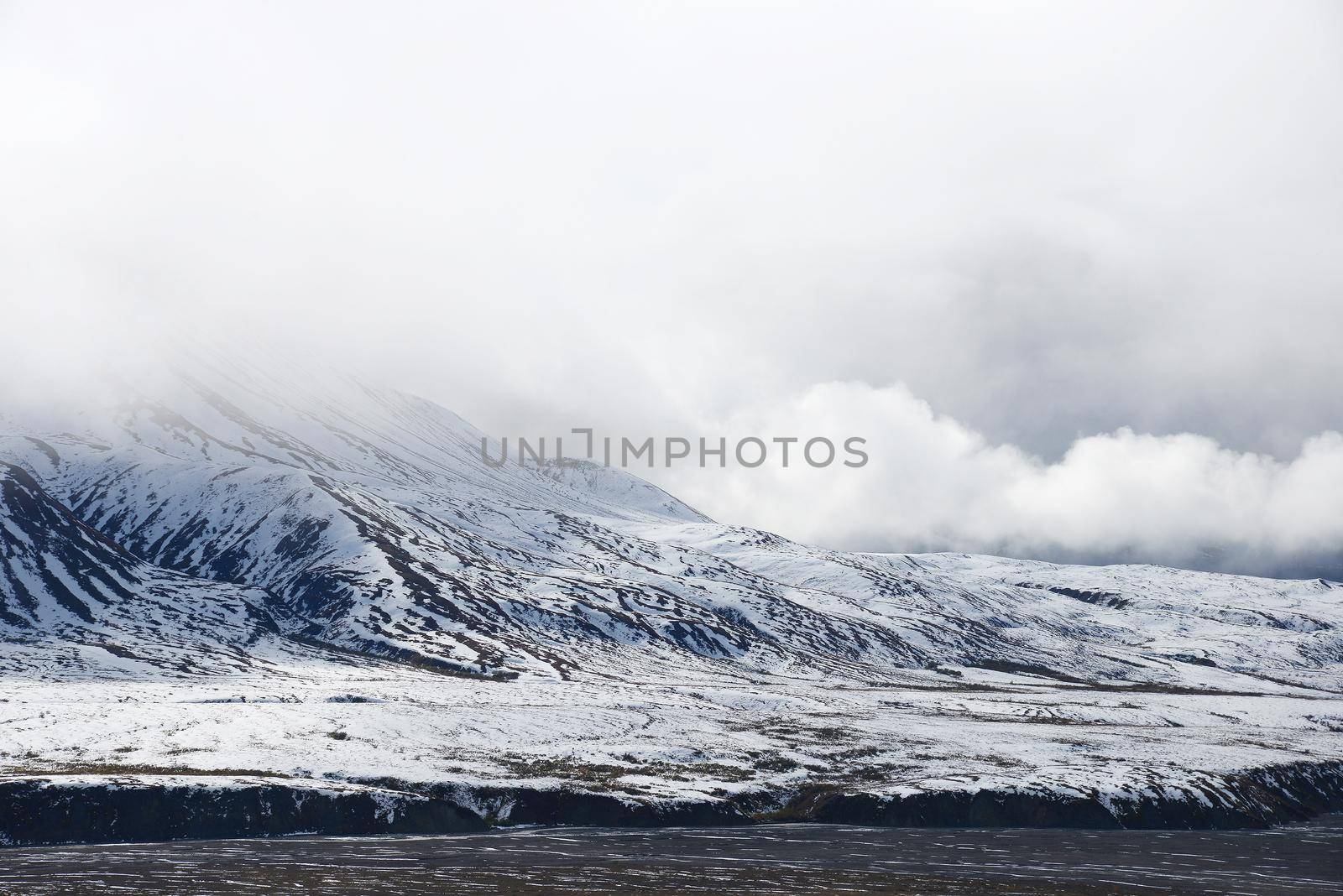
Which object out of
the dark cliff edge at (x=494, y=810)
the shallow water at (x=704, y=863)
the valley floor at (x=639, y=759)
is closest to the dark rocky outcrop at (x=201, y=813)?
the dark cliff edge at (x=494, y=810)

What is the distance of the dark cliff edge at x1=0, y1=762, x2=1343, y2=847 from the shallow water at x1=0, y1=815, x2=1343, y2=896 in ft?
9.78

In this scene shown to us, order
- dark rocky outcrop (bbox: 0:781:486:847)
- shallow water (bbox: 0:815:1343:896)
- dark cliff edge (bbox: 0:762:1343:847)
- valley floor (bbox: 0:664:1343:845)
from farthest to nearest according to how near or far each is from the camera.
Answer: valley floor (bbox: 0:664:1343:845) < dark cliff edge (bbox: 0:762:1343:847) < dark rocky outcrop (bbox: 0:781:486:847) < shallow water (bbox: 0:815:1343:896)

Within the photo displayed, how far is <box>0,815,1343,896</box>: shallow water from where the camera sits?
186 feet

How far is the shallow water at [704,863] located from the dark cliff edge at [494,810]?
9.78ft

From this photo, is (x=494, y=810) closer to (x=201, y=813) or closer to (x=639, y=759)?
(x=201, y=813)

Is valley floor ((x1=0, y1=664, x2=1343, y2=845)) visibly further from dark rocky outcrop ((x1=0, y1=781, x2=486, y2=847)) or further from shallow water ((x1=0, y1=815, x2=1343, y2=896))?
shallow water ((x1=0, y1=815, x2=1343, y2=896))

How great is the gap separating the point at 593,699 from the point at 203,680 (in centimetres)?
6561

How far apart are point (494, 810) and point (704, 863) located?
76.6 feet

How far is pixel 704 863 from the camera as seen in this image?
64312mm

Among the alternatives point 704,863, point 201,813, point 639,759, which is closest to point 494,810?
point 201,813

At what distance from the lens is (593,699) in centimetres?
15250

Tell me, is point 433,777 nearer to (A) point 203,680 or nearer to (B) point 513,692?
(B) point 513,692

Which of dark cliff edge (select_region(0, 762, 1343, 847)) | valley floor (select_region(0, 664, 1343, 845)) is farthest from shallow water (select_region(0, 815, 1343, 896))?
valley floor (select_region(0, 664, 1343, 845))

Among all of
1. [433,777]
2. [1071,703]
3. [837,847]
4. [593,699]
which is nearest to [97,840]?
[433,777]
